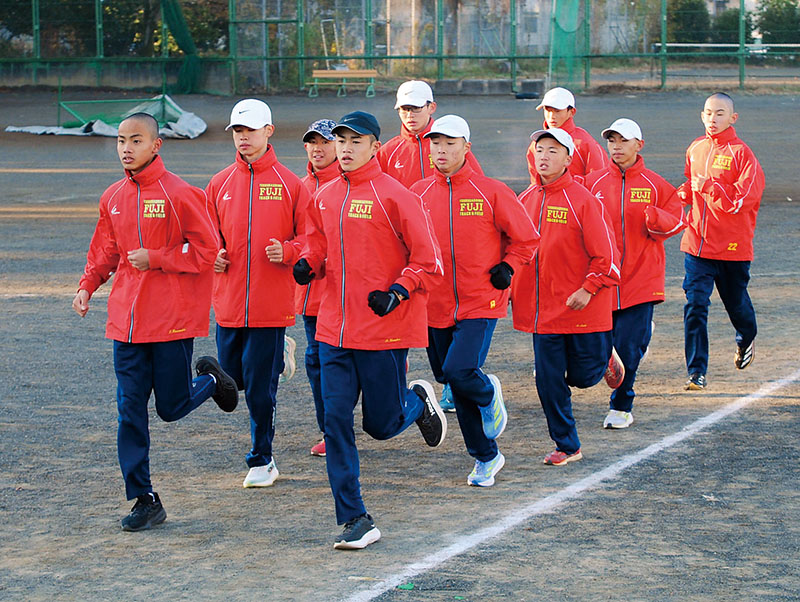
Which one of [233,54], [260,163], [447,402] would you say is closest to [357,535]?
[260,163]

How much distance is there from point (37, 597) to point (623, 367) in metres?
4.29

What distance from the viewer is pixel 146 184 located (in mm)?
6699

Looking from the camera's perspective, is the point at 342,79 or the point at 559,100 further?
the point at 342,79

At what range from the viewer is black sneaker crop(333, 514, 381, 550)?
238 inches

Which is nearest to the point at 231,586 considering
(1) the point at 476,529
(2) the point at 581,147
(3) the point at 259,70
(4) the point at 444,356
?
(1) the point at 476,529

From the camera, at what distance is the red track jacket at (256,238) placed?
725 centimetres

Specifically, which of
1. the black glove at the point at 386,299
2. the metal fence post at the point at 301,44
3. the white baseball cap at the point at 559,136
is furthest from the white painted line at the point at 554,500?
the metal fence post at the point at 301,44

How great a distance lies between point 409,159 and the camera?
9.43 m

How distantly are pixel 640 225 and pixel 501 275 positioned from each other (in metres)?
1.95

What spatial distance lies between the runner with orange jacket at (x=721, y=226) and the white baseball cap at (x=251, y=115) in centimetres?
385

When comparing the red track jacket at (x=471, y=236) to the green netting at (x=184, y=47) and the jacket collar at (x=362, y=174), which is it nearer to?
the jacket collar at (x=362, y=174)

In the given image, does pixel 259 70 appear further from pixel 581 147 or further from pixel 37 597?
pixel 37 597

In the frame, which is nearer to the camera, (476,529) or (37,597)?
(37,597)

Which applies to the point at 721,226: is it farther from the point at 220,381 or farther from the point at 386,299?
the point at 386,299
